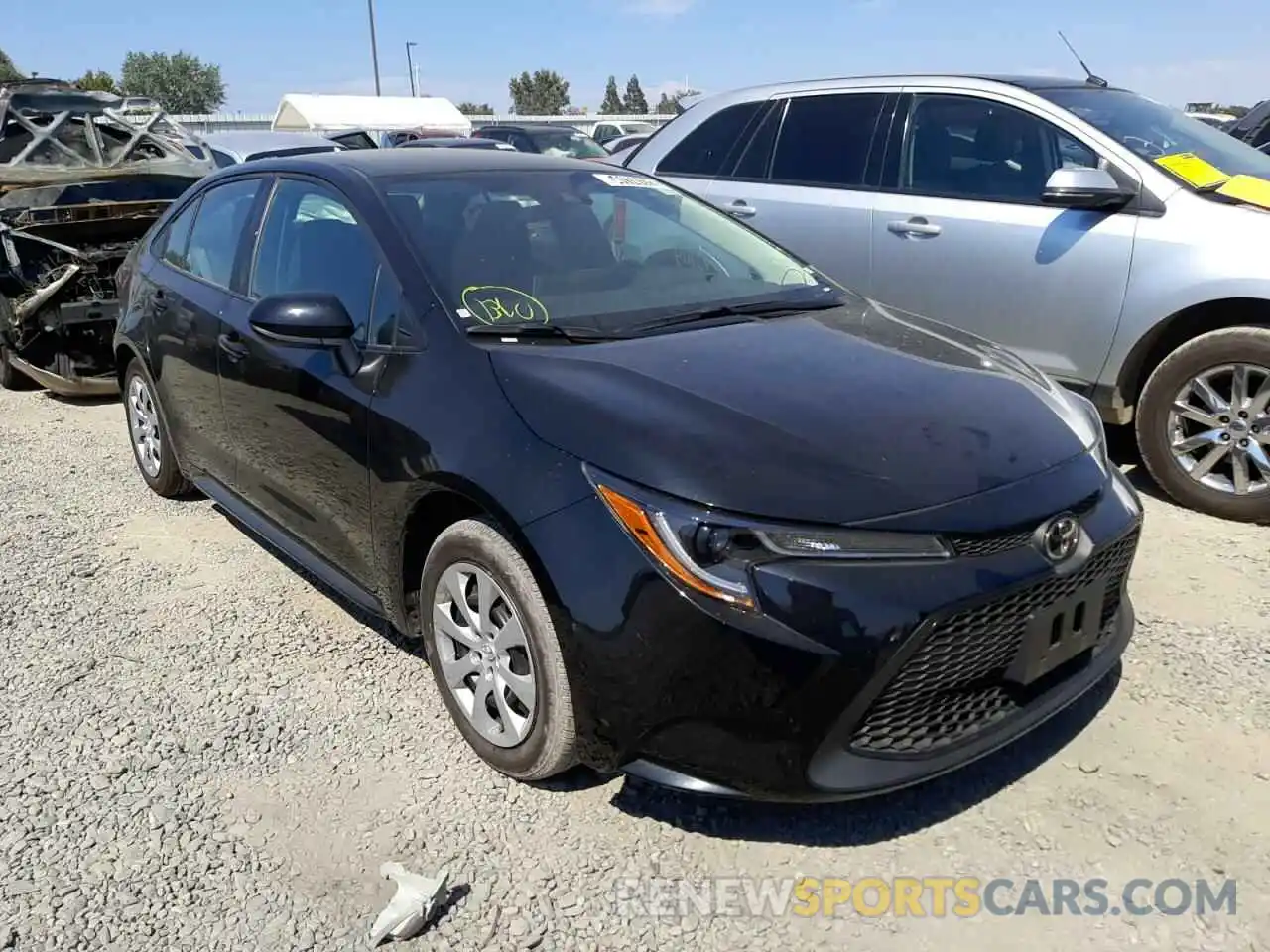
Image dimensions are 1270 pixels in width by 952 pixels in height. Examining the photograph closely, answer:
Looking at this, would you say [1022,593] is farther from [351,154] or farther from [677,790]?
[351,154]

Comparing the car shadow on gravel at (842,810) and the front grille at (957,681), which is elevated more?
the front grille at (957,681)

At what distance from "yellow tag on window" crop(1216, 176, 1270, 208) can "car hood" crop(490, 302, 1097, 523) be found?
1.92 m

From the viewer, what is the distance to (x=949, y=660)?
2.21 meters

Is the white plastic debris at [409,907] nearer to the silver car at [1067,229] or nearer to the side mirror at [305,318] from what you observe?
the side mirror at [305,318]

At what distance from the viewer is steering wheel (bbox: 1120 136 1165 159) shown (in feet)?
14.7

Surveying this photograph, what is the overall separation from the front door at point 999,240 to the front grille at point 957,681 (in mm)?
2443

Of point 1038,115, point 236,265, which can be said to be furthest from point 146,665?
point 1038,115

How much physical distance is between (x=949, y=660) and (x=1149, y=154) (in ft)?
10.7

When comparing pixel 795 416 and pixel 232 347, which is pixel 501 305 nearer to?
pixel 795 416

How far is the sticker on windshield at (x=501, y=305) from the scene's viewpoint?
9.34ft

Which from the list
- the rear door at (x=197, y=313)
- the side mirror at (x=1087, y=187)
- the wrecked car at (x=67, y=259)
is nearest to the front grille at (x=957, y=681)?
the side mirror at (x=1087, y=187)

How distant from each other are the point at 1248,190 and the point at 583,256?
296cm

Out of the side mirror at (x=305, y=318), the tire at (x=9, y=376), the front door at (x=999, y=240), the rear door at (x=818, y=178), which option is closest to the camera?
the side mirror at (x=305, y=318)

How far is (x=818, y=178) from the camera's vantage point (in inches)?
216
